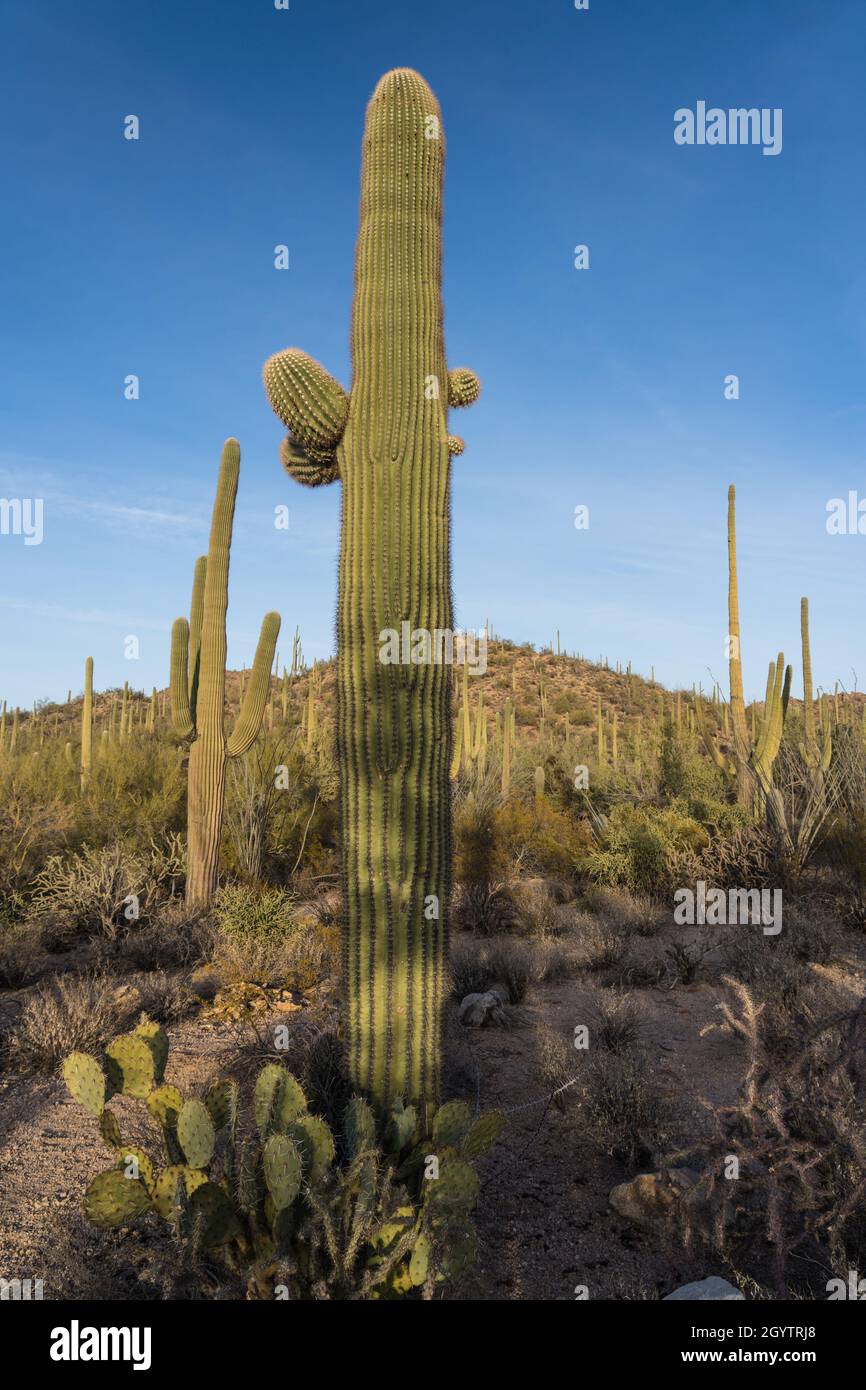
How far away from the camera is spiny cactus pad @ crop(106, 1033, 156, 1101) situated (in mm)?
3742

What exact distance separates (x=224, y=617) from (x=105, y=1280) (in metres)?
7.31

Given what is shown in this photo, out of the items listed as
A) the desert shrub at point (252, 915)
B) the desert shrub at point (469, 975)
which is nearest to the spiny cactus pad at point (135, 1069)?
the desert shrub at point (469, 975)

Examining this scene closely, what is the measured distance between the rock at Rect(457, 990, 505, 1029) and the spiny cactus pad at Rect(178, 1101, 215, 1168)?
11.9ft

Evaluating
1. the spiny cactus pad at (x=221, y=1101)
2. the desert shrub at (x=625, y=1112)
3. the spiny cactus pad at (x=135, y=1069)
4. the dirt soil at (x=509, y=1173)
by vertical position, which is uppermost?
the spiny cactus pad at (x=135, y=1069)

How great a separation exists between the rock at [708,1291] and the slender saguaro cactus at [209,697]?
676 cm

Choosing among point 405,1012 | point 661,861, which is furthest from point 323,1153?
point 661,861

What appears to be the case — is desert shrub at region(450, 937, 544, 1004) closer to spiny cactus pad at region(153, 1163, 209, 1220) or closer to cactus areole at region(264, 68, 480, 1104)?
cactus areole at region(264, 68, 480, 1104)

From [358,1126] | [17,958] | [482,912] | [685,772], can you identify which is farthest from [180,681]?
[685,772]

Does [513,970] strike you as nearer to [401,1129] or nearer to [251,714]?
[401,1129]

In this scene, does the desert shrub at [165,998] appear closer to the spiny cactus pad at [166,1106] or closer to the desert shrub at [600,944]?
the spiny cactus pad at [166,1106]

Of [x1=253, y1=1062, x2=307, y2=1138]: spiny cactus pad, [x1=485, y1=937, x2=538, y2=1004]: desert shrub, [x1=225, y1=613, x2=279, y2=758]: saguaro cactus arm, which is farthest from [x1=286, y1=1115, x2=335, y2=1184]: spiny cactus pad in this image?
[x1=225, y1=613, x2=279, y2=758]: saguaro cactus arm

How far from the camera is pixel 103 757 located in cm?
1289

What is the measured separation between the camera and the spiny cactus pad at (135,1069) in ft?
12.3

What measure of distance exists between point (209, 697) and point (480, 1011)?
4.82m
